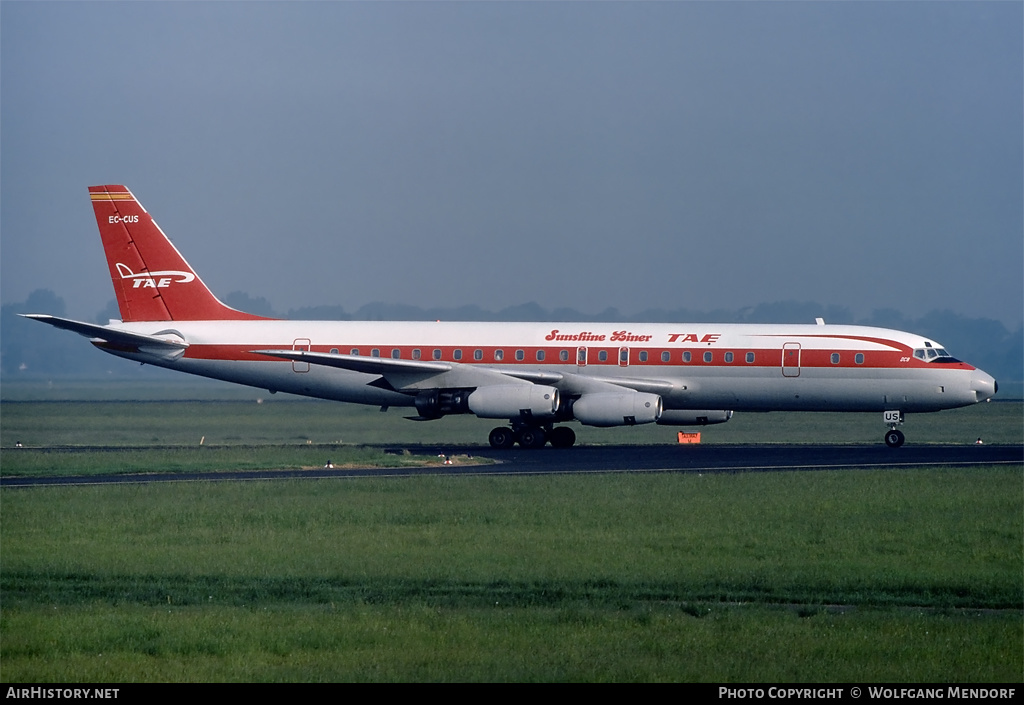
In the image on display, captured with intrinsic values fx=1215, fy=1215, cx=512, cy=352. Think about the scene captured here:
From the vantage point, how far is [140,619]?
1465cm

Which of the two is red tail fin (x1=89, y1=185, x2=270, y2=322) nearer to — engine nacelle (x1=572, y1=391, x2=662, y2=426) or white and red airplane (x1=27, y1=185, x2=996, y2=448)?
white and red airplane (x1=27, y1=185, x2=996, y2=448)

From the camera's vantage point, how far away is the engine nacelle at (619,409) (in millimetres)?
38062

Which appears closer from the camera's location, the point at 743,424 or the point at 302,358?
the point at 302,358

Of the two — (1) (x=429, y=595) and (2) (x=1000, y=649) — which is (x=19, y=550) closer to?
(1) (x=429, y=595)

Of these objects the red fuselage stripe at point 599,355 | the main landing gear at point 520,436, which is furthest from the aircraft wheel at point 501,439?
Answer: the red fuselage stripe at point 599,355

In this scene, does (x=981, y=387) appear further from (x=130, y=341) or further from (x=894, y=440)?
(x=130, y=341)

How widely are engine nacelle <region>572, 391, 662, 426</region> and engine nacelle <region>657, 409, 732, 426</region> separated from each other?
3638 mm

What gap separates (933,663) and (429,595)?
264 inches

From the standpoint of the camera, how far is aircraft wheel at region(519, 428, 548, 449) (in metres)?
41.0

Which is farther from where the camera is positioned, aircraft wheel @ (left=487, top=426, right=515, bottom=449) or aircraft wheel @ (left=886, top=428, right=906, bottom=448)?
aircraft wheel @ (left=487, top=426, right=515, bottom=449)

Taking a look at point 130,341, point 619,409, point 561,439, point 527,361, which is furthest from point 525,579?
point 130,341

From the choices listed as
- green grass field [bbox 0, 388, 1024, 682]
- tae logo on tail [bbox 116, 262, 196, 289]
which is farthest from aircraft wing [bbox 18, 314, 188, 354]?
green grass field [bbox 0, 388, 1024, 682]

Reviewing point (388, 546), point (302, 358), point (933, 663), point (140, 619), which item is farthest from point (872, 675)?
point (302, 358)

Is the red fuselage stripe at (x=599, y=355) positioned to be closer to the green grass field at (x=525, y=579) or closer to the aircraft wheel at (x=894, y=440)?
the aircraft wheel at (x=894, y=440)
